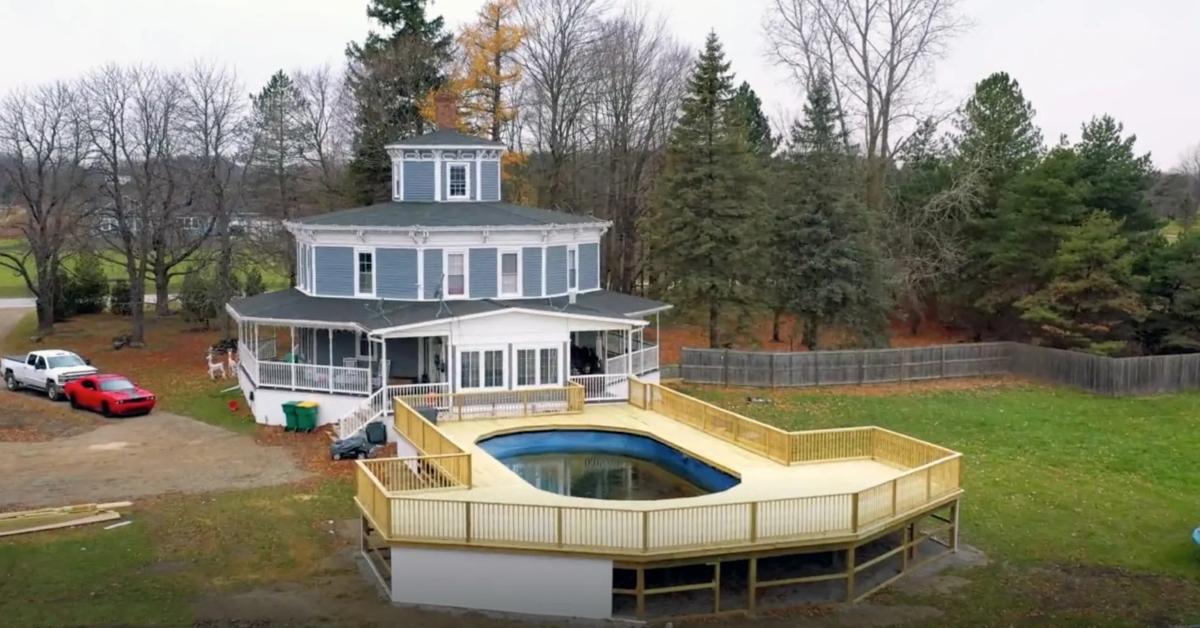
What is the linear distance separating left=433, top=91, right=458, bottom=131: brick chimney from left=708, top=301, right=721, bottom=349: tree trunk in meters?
16.5

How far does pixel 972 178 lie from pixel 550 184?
67.6 feet

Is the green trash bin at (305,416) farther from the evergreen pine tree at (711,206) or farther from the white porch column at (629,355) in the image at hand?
the evergreen pine tree at (711,206)

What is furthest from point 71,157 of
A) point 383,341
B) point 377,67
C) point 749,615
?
point 749,615

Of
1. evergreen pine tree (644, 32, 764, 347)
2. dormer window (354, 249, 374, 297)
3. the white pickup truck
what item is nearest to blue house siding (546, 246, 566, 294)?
dormer window (354, 249, 374, 297)

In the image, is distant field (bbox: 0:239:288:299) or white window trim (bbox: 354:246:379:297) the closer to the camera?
white window trim (bbox: 354:246:379:297)

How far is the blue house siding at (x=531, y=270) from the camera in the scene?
33250mm

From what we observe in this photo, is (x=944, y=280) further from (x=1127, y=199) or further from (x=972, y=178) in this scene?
(x=1127, y=199)

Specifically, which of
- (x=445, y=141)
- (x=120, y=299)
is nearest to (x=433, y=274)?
(x=445, y=141)

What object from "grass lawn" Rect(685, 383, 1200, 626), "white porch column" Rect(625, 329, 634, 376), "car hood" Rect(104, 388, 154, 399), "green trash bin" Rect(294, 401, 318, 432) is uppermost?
"white porch column" Rect(625, 329, 634, 376)

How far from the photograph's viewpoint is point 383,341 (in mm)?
28188

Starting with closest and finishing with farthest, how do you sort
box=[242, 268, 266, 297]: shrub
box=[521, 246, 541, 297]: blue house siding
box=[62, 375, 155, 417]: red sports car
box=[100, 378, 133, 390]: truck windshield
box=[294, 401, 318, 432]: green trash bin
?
box=[294, 401, 318, 432]: green trash bin → box=[62, 375, 155, 417]: red sports car → box=[100, 378, 133, 390]: truck windshield → box=[521, 246, 541, 297]: blue house siding → box=[242, 268, 266, 297]: shrub

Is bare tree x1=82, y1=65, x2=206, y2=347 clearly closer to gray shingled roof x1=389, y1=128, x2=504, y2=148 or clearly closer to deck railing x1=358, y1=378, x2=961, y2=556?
gray shingled roof x1=389, y1=128, x2=504, y2=148

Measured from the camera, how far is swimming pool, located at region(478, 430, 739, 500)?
2272 cm

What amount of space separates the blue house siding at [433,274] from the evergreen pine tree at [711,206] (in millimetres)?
12108
